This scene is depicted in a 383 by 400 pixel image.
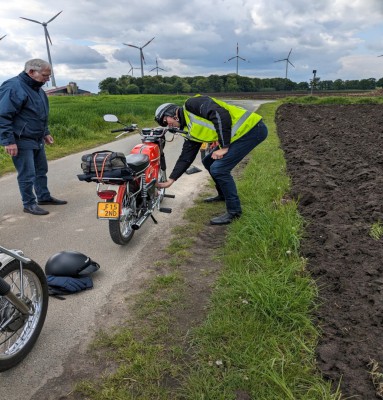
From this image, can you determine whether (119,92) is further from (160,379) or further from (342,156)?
(160,379)

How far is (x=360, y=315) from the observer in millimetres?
2887

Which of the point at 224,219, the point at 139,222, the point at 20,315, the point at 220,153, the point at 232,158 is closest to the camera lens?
the point at 20,315

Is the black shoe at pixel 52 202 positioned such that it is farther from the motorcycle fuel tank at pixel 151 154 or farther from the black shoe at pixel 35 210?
the motorcycle fuel tank at pixel 151 154

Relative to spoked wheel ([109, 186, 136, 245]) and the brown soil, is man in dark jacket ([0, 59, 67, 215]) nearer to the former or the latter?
spoked wheel ([109, 186, 136, 245])

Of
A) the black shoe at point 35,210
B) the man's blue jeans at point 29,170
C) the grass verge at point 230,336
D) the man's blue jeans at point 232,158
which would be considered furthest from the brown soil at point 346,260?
the man's blue jeans at point 29,170

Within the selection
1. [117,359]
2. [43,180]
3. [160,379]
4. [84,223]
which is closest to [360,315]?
[160,379]

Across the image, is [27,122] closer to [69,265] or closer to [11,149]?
[11,149]

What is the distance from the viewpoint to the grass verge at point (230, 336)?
2373mm

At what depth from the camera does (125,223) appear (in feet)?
15.0

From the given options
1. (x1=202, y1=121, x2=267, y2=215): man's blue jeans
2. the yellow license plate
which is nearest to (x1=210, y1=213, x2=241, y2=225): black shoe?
(x1=202, y1=121, x2=267, y2=215): man's blue jeans

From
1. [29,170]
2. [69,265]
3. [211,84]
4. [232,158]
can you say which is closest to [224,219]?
[232,158]

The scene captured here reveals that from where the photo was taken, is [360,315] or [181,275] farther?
→ [181,275]

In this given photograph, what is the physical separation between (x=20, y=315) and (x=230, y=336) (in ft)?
4.93

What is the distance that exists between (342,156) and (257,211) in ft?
14.6
